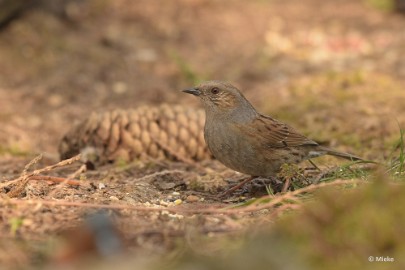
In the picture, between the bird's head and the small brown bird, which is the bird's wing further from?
Result: the bird's head

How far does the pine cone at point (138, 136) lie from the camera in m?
6.91

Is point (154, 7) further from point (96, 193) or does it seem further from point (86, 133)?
point (96, 193)

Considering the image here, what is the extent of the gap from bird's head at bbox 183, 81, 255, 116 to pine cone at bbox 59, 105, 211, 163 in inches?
31.4

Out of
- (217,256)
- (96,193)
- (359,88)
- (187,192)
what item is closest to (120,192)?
(96,193)

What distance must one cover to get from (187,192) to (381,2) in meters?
8.32

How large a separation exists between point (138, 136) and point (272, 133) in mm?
1584

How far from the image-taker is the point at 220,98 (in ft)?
20.2

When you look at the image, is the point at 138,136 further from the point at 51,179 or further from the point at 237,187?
the point at 51,179

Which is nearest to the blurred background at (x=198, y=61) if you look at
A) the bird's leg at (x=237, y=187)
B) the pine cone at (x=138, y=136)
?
the pine cone at (x=138, y=136)

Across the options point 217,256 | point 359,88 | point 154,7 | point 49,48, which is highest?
point 154,7

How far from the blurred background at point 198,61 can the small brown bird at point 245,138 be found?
137cm

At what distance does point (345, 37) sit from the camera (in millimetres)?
11273

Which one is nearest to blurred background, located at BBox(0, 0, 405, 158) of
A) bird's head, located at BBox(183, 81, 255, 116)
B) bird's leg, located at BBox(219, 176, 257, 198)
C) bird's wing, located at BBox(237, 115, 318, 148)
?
bird's wing, located at BBox(237, 115, 318, 148)

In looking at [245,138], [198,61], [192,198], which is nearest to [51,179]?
[192,198]
